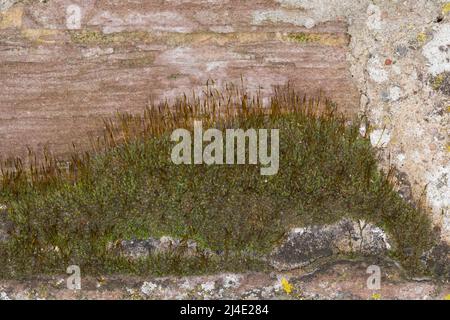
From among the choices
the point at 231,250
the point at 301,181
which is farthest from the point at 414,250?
the point at 231,250

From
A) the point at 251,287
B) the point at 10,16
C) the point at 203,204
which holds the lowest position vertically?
the point at 251,287

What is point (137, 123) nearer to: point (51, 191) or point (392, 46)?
point (51, 191)

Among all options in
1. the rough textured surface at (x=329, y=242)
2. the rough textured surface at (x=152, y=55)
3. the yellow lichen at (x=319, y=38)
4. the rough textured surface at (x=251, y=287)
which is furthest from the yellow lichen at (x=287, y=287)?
the yellow lichen at (x=319, y=38)

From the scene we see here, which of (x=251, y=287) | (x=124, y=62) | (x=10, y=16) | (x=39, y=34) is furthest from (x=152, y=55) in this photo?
(x=251, y=287)

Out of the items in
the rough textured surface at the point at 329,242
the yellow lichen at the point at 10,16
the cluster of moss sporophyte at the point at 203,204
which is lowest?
the rough textured surface at the point at 329,242

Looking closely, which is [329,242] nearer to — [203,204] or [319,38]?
[203,204]

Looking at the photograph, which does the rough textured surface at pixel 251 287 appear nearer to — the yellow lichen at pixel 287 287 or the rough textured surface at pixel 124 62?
the yellow lichen at pixel 287 287

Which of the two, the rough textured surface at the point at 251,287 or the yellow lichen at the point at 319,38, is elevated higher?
the yellow lichen at the point at 319,38
